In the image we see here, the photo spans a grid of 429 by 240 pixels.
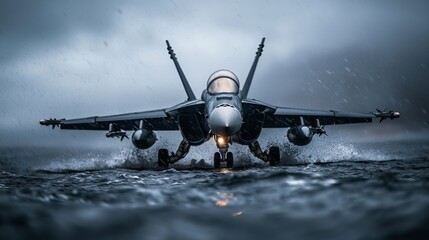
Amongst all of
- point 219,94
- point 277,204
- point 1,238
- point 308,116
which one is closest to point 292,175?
point 277,204

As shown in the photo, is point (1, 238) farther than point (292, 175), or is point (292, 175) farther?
point (292, 175)

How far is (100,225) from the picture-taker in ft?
6.70

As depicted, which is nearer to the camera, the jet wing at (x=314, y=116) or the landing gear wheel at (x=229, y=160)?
the landing gear wheel at (x=229, y=160)

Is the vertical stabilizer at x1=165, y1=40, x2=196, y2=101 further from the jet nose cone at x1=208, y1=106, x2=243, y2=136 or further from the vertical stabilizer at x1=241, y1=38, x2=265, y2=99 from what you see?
the jet nose cone at x1=208, y1=106, x2=243, y2=136

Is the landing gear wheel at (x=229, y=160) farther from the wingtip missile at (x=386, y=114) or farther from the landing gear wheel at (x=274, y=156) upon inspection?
the wingtip missile at (x=386, y=114)

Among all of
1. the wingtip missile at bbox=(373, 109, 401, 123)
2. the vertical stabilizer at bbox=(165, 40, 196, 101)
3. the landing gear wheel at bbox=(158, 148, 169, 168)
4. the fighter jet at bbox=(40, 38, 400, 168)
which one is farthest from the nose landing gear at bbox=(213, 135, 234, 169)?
the wingtip missile at bbox=(373, 109, 401, 123)

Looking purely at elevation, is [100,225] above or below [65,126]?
below

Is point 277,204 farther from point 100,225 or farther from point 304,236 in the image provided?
point 100,225

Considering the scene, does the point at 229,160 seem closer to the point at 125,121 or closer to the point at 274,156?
the point at 274,156

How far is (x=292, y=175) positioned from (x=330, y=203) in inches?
77.5

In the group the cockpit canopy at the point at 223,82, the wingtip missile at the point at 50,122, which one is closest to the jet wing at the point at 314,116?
the cockpit canopy at the point at 223,82

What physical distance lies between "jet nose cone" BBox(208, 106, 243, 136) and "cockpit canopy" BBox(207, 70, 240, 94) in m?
1.98

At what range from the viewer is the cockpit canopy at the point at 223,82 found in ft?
49.1

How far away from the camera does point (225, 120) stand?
12.6 meters
